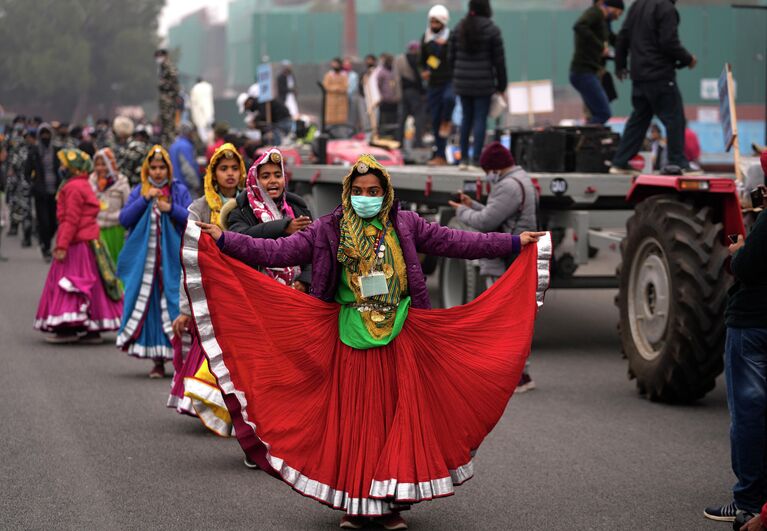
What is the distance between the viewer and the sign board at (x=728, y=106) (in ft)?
37.0

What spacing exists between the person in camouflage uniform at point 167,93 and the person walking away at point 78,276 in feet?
39.1

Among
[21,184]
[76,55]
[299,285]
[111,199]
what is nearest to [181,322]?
[299,285]

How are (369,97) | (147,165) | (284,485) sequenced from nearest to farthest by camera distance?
(284,485) < (147,165) < (369,97)

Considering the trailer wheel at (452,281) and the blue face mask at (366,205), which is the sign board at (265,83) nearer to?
the trailer wheel at (452,281)

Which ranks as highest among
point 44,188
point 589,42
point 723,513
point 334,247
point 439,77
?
point 589,42

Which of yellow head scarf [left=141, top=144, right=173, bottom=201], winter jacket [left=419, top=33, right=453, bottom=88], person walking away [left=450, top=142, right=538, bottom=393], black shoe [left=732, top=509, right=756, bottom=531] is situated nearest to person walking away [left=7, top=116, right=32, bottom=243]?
winter jacket [left=419, top=33, right=453, bottom=88]

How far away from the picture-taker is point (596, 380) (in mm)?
11812

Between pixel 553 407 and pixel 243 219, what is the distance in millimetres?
3193

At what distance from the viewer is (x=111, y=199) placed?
48.2 ft

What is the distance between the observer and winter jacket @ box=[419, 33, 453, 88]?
56.2 feet

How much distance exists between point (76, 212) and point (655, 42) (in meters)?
5.72

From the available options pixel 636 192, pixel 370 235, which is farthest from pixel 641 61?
pixel 370 235

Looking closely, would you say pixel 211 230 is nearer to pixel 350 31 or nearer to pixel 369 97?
pixel 369 97

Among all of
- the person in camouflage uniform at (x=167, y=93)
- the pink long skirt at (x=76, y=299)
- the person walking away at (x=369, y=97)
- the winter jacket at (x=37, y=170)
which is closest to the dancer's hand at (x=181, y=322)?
the pink long skirt at (x=76, y=299)
